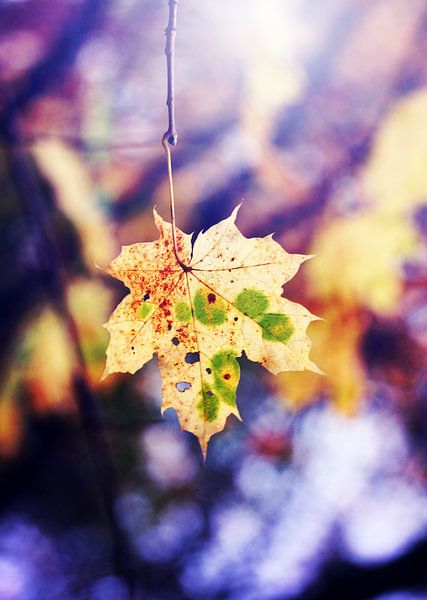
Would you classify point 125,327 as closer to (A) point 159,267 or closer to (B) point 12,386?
(A) point 159,267

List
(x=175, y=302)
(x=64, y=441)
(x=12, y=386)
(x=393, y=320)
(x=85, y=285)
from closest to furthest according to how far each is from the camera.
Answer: (x=175, y=302) → (x=85, y=285) → (x=12, y=386) → (x=393, y=320) → (x=64, y=441)

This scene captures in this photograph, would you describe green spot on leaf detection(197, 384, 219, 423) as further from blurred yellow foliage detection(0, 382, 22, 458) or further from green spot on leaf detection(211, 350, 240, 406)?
blurred yellow foliage detection(0, 382, 22, 458)

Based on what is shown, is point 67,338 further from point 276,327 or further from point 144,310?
point 276,327

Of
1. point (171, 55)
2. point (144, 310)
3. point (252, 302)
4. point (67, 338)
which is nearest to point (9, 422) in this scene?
point (67, 338)

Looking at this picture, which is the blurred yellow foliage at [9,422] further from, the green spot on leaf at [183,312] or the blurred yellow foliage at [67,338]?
the green spot on leaf at [183,312]

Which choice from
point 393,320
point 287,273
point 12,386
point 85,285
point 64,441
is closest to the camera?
point 287,273

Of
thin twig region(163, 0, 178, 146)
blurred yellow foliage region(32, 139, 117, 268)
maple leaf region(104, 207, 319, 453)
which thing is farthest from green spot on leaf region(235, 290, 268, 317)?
blurred yellow foliage region(32, 139, 117, 268)

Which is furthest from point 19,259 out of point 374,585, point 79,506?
point 374,585
